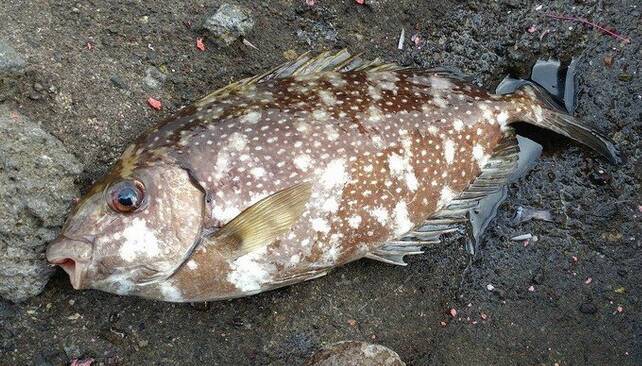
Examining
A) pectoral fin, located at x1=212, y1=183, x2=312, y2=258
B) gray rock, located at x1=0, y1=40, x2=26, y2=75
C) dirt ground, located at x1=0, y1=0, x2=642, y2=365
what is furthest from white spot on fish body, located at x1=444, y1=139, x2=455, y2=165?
gray rock, located at x1=0, y1=40, x2=26, y2=75

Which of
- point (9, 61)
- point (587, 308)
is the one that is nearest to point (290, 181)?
point (9, 61)

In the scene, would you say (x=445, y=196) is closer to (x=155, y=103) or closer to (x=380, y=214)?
(x=380, y=214)

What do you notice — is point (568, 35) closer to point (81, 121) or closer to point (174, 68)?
point (174, 68)

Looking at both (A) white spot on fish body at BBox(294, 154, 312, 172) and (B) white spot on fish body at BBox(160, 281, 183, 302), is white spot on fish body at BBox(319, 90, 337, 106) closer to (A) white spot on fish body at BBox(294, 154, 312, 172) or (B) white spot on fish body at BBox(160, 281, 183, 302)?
(A) white spot on fish body at BBox(294, 154, 312, 172)

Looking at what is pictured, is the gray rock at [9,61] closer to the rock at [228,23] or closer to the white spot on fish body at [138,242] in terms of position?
the rock at [228,23]

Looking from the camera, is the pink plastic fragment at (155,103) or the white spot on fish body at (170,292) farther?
the pink plastic fragment at (155,103)

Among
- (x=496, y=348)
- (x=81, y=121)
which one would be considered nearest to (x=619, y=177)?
(x=496, y=348)

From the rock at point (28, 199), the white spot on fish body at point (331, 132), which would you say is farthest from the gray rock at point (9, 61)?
the white spot on fish body at point (331, 132)
